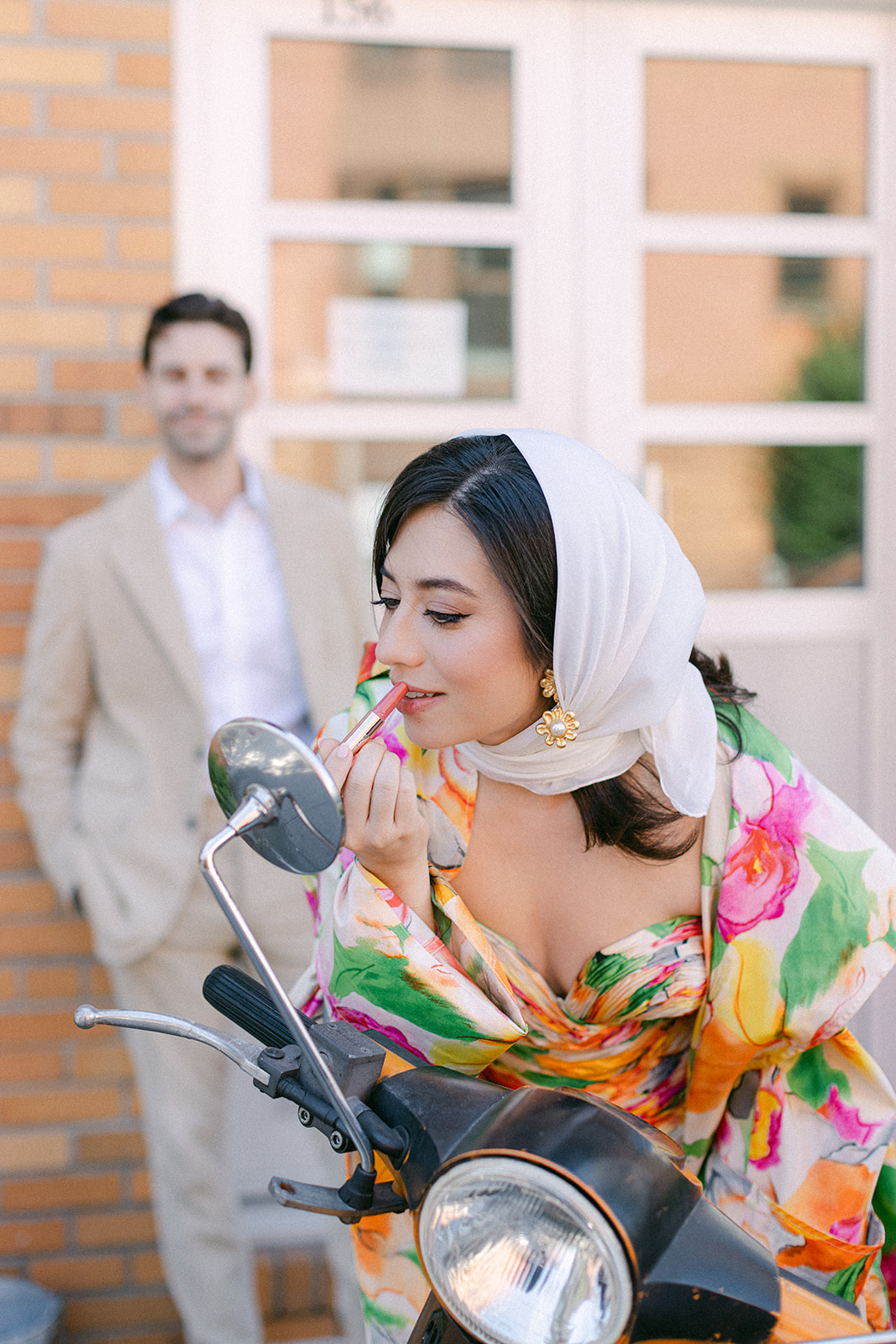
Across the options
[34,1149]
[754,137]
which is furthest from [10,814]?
[754,137]

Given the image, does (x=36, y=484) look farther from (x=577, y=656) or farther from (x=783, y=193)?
(x=783, y=193)

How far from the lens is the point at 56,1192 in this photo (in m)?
2.93

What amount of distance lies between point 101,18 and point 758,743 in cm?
232

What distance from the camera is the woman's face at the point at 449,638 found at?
133cm

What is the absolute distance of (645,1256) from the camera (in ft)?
2.62

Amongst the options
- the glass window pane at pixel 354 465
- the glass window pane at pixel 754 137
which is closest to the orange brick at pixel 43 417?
the glass window pane at pixel 354 465

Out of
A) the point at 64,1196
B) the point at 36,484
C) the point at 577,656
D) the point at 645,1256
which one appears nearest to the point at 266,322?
the point at 36,484

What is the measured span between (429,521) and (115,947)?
165 cm

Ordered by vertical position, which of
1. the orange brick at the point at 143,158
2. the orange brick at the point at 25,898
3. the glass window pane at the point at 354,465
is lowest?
the orange brick at the point at 25,898

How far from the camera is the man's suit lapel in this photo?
258cm

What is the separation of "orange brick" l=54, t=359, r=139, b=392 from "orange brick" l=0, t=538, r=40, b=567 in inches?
14.7

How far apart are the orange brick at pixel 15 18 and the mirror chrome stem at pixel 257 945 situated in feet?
8.30

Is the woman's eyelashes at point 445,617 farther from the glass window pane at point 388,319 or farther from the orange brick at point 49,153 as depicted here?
the orange brick at point 49,153

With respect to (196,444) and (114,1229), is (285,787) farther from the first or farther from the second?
(114,1229)
